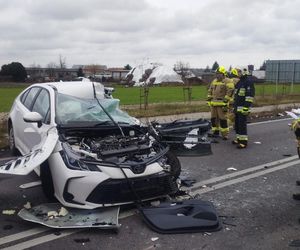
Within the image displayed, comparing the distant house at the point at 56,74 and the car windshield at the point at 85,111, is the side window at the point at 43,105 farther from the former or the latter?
the distant house at the point at 56,74

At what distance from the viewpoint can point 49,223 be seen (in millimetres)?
4684

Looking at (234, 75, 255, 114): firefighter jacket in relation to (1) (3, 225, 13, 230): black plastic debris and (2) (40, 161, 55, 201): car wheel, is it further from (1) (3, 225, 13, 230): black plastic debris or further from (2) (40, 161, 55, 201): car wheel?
(1) (3, 225, 13, 230): black plastic debris

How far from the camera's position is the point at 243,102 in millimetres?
10039

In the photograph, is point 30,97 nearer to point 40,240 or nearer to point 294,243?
point 40,240

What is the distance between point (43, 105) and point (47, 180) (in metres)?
1.56

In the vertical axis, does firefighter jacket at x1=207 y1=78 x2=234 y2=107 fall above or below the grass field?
above

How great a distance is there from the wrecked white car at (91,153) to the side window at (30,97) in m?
0.37

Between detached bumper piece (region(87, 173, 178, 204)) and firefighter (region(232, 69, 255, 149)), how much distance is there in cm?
509

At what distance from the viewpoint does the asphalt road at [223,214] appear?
4.36 metres

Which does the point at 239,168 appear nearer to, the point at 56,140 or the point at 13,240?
the point at 56,140

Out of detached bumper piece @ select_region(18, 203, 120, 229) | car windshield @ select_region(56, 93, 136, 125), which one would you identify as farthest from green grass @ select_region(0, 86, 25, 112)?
detached bumper piece @ select_region(18, 203, 120, 229)

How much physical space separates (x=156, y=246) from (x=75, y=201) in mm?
1143

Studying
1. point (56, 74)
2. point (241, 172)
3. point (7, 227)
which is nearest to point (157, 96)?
point (56, 74)

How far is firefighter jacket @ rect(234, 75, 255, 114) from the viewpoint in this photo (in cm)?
991
